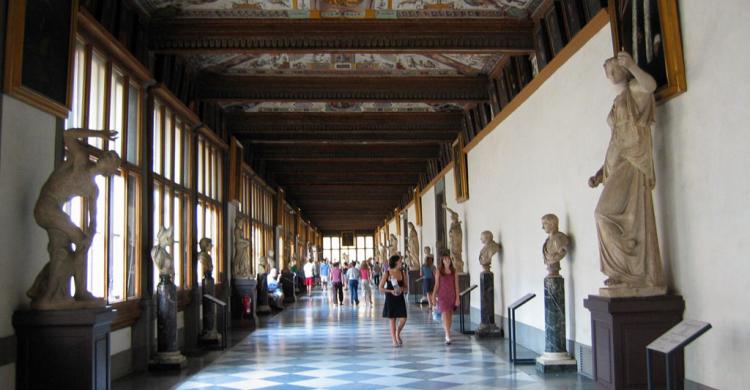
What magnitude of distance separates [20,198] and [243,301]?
1124 centimetres

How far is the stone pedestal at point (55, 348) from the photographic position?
6195mm

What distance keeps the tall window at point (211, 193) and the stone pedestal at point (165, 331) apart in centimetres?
423

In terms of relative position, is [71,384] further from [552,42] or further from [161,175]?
[552,42]

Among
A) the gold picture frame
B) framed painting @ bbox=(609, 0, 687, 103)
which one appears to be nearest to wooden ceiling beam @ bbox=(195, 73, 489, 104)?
the gold picture frame

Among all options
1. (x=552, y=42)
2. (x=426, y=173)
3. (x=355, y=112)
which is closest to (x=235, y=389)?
(x=552, y=42)

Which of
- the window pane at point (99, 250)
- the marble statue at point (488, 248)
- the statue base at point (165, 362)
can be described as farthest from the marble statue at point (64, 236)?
the marble statue at point (488, 248)

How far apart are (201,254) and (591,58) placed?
26.6 ft

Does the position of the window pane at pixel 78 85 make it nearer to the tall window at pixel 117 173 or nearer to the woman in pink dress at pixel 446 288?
the tall window at pixel 117 173

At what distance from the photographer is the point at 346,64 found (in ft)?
43.9

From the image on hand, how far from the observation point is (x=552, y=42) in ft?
32.6

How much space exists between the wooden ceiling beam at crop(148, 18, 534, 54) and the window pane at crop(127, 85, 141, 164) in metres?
0.80

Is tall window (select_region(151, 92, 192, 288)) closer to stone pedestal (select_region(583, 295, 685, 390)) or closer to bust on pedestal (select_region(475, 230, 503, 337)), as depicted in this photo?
bust on pedestal (select_region(475, 230, 503, 337))

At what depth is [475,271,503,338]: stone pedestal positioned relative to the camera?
43.6 feet

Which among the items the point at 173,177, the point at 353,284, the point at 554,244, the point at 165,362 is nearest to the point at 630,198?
the point at 554,244
